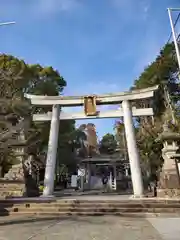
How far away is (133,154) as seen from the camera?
1291 centimetres

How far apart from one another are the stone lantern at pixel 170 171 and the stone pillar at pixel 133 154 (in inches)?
42.6

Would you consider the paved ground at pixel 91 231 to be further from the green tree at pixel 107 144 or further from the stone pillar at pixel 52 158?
the green tree at pixel 107 144

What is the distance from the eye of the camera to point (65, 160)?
97.5 feet

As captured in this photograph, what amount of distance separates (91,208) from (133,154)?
4.91 metres

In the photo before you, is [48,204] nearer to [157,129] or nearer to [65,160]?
[157,129]

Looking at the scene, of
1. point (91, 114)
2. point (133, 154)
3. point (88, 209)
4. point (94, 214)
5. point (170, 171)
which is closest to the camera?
point (94, 214)

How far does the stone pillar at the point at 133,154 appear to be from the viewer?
12203mm

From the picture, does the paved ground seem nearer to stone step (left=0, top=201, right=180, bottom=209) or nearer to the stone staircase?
the stone staircase

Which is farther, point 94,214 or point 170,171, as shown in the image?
point 170,171

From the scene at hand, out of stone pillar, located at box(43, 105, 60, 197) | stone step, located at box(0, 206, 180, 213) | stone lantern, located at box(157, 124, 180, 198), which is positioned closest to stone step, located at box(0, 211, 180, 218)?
stone step, located at box(0, 206, 180, 213)

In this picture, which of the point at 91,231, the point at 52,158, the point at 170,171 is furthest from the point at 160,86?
the point at 91,231

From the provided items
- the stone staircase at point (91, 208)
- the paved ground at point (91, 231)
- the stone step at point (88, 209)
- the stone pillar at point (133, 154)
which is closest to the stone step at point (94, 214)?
the stone staircase at point (91, 208)

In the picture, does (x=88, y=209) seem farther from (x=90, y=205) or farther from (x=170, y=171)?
(x=170, y=171)

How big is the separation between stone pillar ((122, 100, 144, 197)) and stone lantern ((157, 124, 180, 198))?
1.08 m
